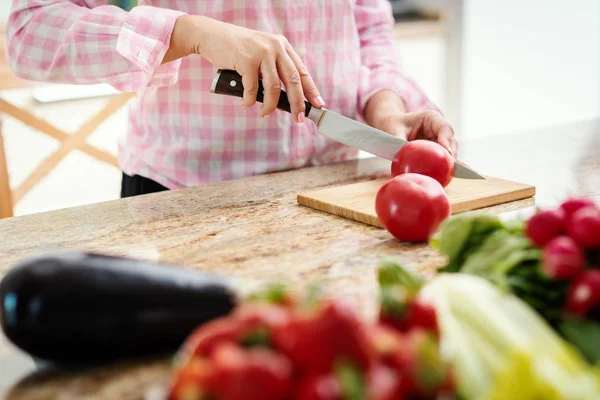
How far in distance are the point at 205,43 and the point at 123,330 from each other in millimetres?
698

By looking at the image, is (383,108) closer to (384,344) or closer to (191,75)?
(191,75)

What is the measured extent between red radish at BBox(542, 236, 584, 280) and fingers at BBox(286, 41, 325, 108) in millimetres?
732

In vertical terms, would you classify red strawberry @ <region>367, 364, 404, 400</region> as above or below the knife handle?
below

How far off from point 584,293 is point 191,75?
1066 millimetres

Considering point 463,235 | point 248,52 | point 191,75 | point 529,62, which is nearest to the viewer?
point 463,235

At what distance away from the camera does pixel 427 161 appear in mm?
1371

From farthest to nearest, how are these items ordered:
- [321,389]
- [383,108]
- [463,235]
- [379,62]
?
[379,62], [383,108], [463,235], [321,389]

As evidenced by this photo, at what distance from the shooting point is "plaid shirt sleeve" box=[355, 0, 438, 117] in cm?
177

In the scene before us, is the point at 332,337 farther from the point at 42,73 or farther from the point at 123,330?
Result: the point at 42,73

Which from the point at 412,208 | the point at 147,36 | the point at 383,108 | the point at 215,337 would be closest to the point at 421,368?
the point at 215,337

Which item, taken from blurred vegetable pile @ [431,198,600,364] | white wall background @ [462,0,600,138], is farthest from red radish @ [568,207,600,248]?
white wall background @ [462,0,600,138]

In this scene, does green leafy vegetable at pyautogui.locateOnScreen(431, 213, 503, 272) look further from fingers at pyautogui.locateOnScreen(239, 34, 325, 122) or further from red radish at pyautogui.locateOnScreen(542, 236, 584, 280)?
fingers at pyautogui.locateOnScreen(239, 34, 325, 122)

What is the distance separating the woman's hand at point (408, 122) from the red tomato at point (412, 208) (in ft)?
1.34

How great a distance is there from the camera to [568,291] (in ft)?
2.32
